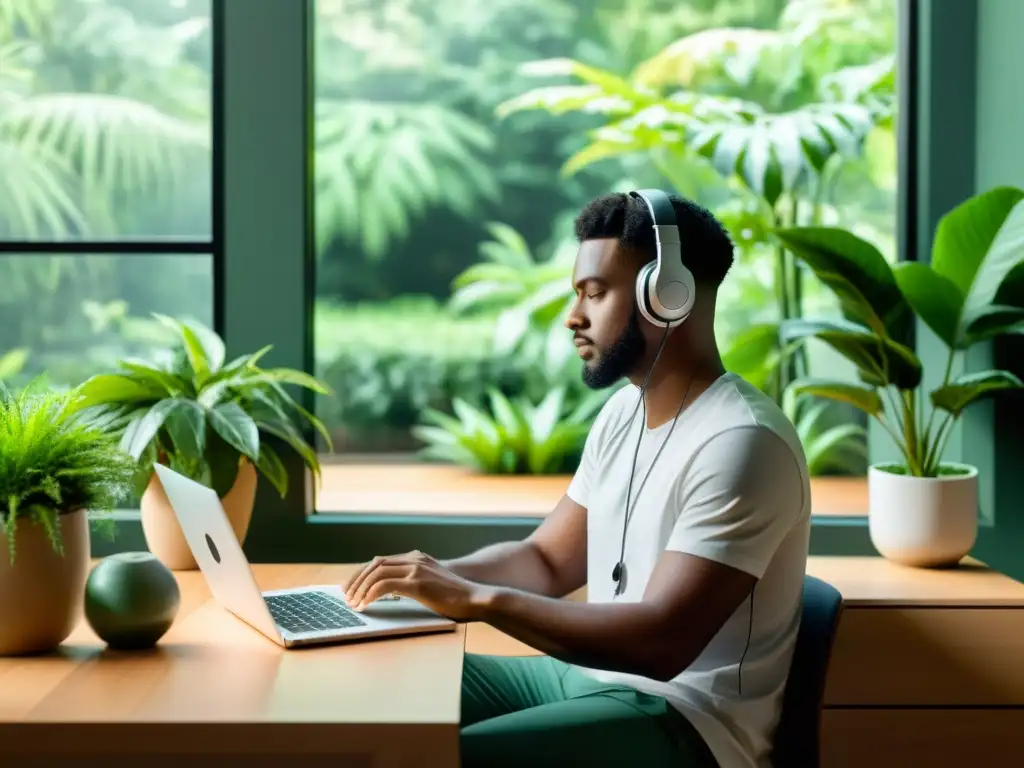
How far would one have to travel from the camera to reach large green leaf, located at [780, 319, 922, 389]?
261 cm

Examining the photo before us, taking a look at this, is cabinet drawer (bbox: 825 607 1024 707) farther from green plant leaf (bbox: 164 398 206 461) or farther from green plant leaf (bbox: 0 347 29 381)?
green plant leaf (bbox: 0 347 29 381)

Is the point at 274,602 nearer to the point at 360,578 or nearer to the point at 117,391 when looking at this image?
the point at 360,578

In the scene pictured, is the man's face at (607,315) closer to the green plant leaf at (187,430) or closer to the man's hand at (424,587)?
the man's hand at (424,587)

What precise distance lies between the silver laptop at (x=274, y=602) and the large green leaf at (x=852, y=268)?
1214 millimetres

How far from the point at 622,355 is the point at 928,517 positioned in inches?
38.9

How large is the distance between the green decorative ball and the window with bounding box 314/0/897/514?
5.42 ft

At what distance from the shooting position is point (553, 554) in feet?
7.25

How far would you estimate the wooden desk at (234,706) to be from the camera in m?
1.38

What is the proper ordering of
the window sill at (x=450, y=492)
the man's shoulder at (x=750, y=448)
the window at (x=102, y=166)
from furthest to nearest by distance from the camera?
the window sill at (x=450, y=492) → the window at (x=102, y=166) → the man's shoulder at (x=750, y=448)

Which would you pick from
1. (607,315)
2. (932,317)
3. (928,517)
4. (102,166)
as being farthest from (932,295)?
(102,166)

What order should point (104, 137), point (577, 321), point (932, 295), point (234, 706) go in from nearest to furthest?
point (234, 706) → point (577, 321) → point (932, 295) → point (104, 137)

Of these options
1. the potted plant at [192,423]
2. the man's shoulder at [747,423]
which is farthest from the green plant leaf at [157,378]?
the man's shoulder at [747,423]

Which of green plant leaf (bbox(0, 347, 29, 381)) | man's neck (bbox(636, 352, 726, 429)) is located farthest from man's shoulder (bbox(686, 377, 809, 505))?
green plant leaf (bbox(0, 347, 29, 381))

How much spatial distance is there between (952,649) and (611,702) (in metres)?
0.92
